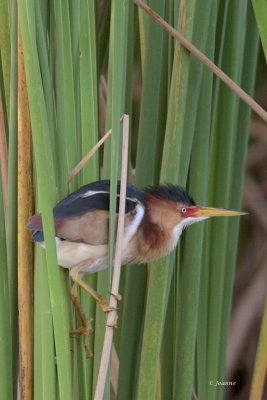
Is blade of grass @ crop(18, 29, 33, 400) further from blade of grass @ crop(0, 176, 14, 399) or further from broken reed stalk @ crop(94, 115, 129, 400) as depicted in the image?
broken reed stalk @ crop(94, 115, 129, 400)

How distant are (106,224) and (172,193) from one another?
0.13m

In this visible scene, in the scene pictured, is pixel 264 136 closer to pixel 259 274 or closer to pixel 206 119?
pixel 259 274

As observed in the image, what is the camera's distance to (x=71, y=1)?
3.31ft

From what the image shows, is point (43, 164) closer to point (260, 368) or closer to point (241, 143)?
→ point (241, 143)

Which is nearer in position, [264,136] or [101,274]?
[101,274]

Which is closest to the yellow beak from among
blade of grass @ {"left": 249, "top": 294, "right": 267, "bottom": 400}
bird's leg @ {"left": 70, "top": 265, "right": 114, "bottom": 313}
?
bird's leg @ {"left": 70, "top": 265, "right": 114, "bottom": 313}

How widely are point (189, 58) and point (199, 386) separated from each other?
0.56 metres

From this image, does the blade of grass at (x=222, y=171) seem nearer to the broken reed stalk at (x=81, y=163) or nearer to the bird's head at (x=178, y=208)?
the bird's head at (x=178, y=208)

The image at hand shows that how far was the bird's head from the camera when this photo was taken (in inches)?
45.9

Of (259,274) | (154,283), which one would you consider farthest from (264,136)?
(154,283)

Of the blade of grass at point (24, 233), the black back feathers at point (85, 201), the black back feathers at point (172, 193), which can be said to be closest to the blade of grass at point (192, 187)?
the black back feathers at point (172, 193)

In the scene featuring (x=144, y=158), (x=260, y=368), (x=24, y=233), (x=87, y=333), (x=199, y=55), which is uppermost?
(x=199, y=55)

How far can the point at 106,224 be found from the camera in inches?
43.7

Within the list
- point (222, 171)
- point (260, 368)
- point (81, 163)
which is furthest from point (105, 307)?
point (260, 368)
